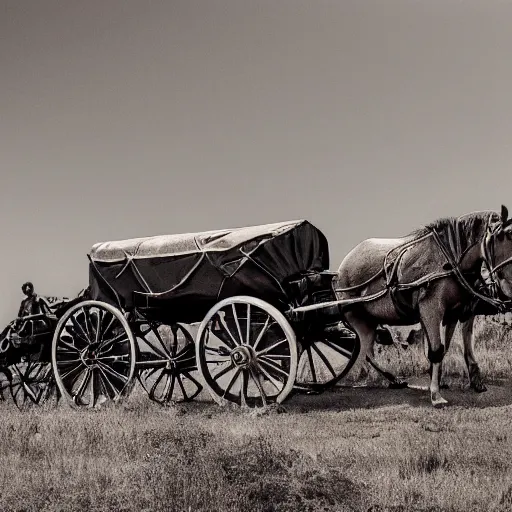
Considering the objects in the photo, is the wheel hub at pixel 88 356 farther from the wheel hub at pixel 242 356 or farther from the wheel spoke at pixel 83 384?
the wheel hub at pixel 242 356

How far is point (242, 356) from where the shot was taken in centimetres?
914

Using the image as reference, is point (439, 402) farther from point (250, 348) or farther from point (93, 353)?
point (93, 353)

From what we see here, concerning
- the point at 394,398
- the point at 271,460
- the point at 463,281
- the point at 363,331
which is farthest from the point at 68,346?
the point at 271,460

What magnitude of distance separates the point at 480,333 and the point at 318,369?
159 inches

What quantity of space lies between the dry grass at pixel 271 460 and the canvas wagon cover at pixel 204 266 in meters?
1.68

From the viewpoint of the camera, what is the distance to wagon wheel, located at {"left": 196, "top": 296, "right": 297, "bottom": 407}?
9023mm

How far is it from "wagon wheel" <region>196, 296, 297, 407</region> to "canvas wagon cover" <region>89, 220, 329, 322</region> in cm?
39

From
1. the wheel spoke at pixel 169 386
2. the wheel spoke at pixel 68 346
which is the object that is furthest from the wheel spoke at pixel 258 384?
the wheel spoke at pixel 68 346

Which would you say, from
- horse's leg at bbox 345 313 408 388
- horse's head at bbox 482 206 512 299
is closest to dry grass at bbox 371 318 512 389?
horse's leg at bbox 345 313 408 388

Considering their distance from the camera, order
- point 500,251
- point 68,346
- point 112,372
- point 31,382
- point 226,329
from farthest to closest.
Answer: point 31,382, point 68,346, point 112,372, point 226,329, point 500,251

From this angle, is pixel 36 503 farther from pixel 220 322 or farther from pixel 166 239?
pixel 166 239

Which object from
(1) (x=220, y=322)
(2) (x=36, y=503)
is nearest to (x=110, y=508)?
(2) (x=36, y=503)

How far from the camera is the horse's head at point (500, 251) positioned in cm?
841

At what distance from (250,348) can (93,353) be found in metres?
3.11
